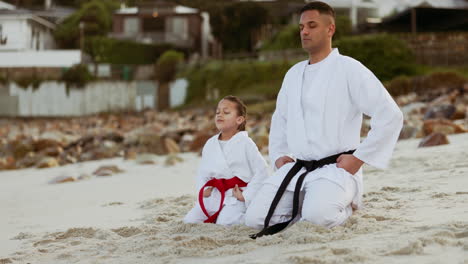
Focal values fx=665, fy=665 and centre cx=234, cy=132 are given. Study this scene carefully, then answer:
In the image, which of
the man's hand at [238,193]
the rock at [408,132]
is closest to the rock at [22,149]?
the rock at [408,132]

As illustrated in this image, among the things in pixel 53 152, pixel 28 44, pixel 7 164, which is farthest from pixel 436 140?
pixel 28 44

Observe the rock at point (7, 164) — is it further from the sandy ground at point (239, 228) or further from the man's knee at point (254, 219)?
the man's knee at point (254, 219)

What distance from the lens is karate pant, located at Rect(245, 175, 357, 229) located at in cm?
318

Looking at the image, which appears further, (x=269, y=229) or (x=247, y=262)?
(x=269, y=229)

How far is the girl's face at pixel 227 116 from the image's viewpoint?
379cm

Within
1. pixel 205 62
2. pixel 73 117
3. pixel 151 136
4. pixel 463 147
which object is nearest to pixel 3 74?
pixel 73 117

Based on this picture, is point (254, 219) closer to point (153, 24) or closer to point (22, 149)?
point (22, 149)

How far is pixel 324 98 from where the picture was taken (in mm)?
3387

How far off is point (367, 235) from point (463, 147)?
300 cm

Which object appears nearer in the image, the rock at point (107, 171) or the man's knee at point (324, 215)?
the man's knee at point (324, 215)

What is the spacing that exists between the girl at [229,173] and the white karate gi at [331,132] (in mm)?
211

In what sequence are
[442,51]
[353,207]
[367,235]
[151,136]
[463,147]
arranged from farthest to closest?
[442,51] → [151,136] → [463,147] → [353,207] → [367,235]

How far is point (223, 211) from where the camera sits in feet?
12.1

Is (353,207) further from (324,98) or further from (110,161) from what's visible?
(110,161)
